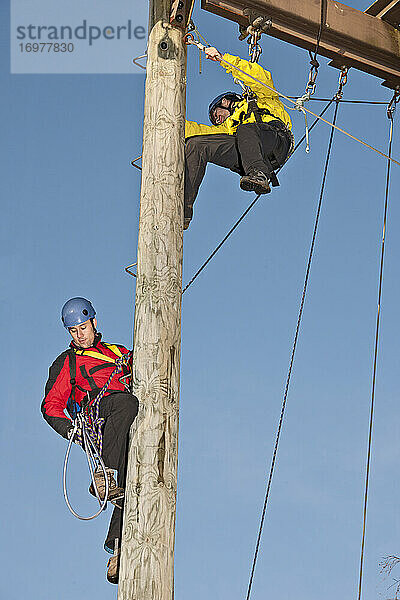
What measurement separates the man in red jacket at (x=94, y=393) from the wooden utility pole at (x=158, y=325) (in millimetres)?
108

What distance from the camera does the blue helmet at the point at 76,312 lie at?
488 centimetres

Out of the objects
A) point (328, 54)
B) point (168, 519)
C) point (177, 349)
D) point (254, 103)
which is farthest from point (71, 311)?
point (328, 54)

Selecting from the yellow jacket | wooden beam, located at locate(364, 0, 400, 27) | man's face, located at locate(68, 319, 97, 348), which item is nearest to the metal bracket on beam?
the yellow jacket

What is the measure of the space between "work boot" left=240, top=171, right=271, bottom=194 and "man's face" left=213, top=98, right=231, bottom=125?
789 mm

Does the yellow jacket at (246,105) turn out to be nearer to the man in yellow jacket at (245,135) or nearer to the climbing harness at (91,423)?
the man in yellow jacket at (245,135)

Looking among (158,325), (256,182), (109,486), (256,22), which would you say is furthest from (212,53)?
(109,486)

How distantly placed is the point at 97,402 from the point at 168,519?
31.6 inches

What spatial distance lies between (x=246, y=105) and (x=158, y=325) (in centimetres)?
212

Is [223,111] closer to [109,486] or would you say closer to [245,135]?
[245,135]

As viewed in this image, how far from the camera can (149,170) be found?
14.8 ft

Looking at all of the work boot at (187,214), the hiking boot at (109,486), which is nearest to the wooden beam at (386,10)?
the work boot at (187,214)

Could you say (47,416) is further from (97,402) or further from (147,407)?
(147,407)

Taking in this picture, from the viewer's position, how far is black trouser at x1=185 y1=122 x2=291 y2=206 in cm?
527

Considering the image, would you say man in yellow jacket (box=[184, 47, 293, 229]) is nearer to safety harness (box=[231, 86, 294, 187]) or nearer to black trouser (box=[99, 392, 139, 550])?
safety harness (box=[231, 86, 294, 187])
